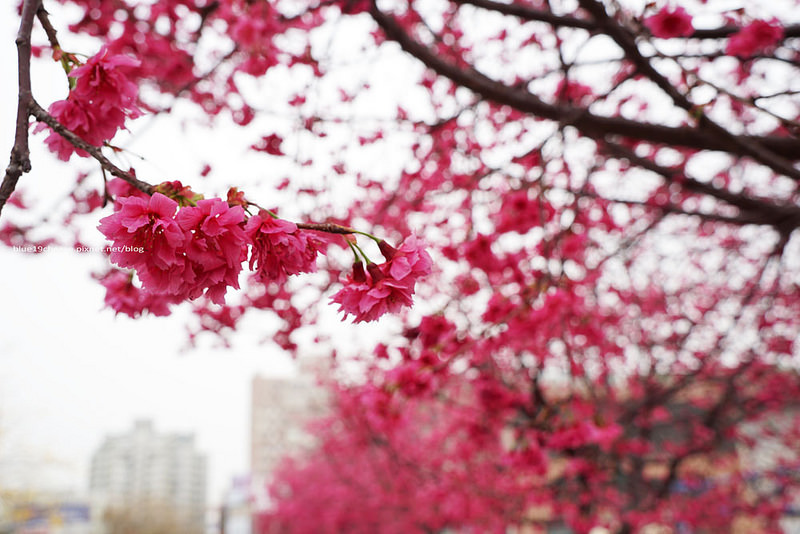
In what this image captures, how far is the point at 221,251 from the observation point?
1.05m

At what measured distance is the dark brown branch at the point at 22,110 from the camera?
1.00 meters

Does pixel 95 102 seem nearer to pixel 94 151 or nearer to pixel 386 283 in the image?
pixel 94 151

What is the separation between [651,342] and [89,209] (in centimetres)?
548

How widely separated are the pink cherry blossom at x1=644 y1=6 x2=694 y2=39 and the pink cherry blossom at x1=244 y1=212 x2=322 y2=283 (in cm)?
212

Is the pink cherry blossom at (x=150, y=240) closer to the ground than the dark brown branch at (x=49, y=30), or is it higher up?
closer to the ground

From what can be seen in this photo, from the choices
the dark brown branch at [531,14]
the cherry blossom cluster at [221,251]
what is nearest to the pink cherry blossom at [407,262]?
the cherry blossom cluster at [221,251]

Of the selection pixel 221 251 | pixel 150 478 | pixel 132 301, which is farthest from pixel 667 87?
pixel 150 478

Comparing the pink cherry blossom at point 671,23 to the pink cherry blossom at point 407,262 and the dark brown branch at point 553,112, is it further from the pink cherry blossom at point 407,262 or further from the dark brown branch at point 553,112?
the pink cherry blossom at point 407,262

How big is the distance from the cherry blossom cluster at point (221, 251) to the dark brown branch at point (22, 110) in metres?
0.16

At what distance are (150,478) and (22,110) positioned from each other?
A: 1933 centimetres

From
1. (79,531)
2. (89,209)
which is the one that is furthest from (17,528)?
(89,209)

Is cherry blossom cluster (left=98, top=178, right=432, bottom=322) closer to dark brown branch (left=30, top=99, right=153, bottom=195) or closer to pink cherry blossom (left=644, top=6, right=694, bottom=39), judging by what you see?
dark brown branch (left=30, top=99, right=153, bottom=195)

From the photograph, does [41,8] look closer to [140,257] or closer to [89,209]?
[140,257]

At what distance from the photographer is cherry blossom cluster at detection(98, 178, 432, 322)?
1.00m
